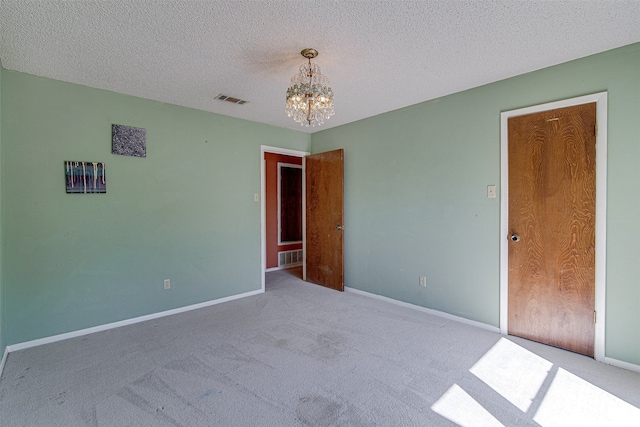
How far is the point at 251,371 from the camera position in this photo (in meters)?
2.31

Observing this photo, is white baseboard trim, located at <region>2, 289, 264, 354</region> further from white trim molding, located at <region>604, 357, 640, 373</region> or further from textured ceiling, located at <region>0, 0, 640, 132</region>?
white trim molding, located at <region>604, 357, 640, 373</region>

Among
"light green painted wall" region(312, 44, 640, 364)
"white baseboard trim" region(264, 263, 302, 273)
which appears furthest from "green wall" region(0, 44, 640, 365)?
"white baseboard trim" region(264, 263, 302, 273)

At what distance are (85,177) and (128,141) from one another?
21.7 inches

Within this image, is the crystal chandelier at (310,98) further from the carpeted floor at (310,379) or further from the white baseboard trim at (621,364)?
the white baseboard trim at (621,364)

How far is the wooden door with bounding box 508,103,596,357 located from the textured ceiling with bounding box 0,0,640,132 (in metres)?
0.61

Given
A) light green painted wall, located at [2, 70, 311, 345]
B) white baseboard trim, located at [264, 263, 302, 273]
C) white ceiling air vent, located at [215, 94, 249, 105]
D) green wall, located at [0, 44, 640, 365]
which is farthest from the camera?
white baseboard trim, located at [264, 263, 302, 273]

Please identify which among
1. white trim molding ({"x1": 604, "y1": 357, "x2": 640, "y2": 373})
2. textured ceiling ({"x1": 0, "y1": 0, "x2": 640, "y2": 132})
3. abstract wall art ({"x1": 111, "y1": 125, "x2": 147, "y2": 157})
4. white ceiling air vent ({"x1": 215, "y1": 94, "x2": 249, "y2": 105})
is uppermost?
white ceiling air vent ({"x1": 215, "y1": 94, "x2": 249, "y2": 105})

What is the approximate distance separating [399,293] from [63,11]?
3.95 meters

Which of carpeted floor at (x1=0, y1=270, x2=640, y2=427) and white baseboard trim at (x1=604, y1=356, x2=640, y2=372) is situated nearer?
carpeted floor at (x1=0, y1=270, x2=640, y2=427)

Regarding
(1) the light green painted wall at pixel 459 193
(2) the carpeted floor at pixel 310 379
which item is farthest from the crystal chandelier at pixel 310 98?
(2) the carpeted floor at pixel 310 379

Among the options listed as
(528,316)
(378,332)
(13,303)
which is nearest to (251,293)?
(378,332)

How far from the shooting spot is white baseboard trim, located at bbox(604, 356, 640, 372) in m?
2.29

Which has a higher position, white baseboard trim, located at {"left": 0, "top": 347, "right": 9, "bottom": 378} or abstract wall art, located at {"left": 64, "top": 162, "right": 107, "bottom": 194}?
abstract wall art, located at {"left": 64, "top": 162, "right": 107, "bottom": 194}

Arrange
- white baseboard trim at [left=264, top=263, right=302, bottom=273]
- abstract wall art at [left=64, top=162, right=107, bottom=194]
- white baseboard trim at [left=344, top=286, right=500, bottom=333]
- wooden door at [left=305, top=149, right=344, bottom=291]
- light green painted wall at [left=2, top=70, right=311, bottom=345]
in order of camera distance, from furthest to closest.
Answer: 1. white baseboard trim at [left=264, top=263, right=302, bottom=273]
2. wooden door at [left=305, top=149, right=344, bottom=291]
3. white baseboard trim at [left=344, top=286, right=500, bottom=333]
4. abstract wall art at [left=64, top=162, right=107, bottom=194]
5. light green painted wall at [left=2, top=70, right=311, bottom=345]
